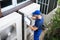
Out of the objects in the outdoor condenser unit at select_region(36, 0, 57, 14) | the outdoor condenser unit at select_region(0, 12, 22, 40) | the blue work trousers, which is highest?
the outdoor condenser unit at select_region(36, 0, 57, 14)

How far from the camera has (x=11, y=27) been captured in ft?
9.02

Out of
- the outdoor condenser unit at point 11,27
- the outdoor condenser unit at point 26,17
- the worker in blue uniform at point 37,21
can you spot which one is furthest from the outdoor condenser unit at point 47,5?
the outdoor condenser unit at point 11,27

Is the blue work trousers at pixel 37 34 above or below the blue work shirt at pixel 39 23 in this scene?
below

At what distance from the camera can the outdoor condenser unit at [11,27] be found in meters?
2.58

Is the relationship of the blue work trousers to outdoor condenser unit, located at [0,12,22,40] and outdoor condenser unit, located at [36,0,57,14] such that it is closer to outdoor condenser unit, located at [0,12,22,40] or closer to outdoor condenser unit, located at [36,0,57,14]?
outdoor condenser unit, located at [0,12,22,40]

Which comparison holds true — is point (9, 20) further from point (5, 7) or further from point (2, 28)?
point (5, 7)

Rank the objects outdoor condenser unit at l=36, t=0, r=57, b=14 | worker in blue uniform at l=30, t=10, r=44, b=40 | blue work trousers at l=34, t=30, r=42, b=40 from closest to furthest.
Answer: worker in blue uniform at l=30, t=10, r=44, b=40
blue work trousers at l=34, t=30, r=42, b=40
outdoor condenser unit at l=36, t=0, r=57, b=14

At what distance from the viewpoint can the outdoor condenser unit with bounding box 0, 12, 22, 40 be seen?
2.58 meters

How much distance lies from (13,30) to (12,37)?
164mm

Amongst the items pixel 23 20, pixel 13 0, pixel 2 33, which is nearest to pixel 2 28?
pixel 2 33

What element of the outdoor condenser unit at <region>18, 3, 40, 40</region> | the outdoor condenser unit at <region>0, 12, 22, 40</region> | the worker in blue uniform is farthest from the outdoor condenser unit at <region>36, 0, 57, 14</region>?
the outdoor condenser unit at <region>0, 12, 22, 40</region>

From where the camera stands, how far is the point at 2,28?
2525mm

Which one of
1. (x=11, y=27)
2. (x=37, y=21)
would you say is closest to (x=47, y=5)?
(x=37, y=21)

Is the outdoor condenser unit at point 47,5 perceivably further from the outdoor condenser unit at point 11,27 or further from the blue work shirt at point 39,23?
the outdoor condenser unit at point 11,27
